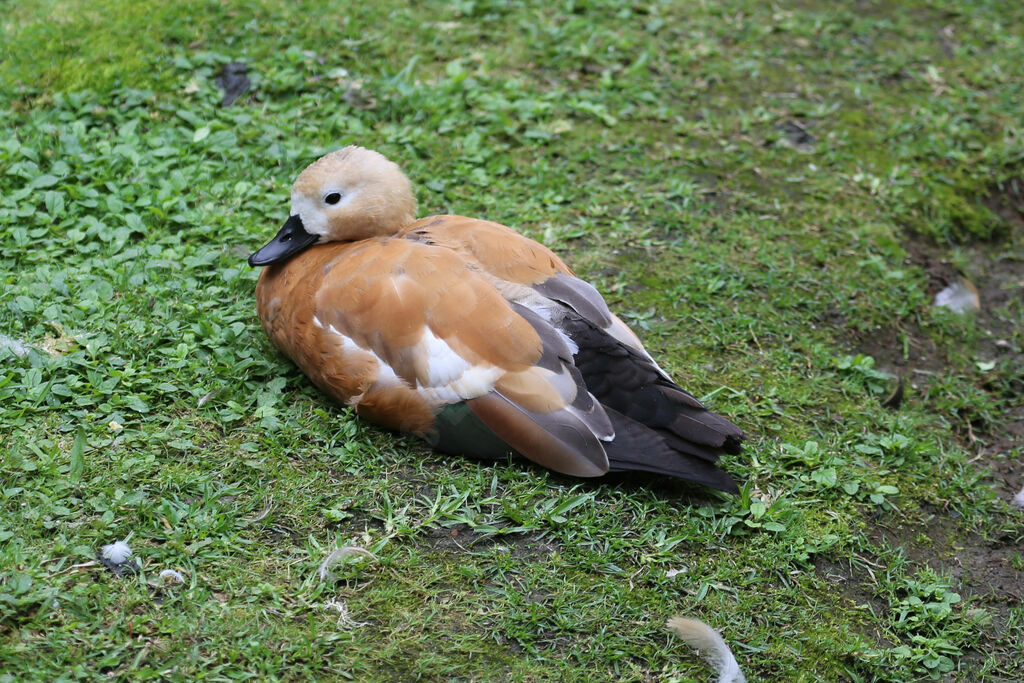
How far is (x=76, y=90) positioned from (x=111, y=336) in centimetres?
188

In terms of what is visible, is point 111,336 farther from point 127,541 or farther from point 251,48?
point 251,48

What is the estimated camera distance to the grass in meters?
2.72

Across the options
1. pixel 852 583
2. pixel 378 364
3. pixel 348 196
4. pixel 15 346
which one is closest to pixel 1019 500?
pixel 852 583

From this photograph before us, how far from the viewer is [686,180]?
5.01 m

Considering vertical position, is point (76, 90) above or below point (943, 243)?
above

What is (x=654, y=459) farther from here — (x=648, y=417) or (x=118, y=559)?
(x=118, y=559)

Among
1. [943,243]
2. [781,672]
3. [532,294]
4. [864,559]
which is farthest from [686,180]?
[781,672]

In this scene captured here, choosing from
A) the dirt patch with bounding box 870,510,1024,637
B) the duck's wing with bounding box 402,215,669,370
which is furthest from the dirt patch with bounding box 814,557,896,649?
the duck's wing with bounding box 402,215,669,370

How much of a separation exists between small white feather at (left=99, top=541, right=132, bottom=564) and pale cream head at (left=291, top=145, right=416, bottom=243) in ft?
4.64

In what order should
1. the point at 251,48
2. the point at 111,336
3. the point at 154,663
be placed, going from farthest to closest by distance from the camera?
the point at 251,48 → the point at 111,336 → the point at 154,663

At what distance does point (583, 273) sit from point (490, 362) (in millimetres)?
1257

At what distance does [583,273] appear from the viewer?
168 inches

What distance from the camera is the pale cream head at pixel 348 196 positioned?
3.63m

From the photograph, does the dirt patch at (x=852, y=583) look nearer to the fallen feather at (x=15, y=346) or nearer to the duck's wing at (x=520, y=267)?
the duck's wing at (x=520, y=267)
